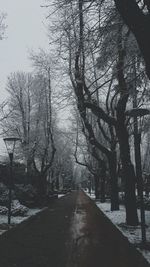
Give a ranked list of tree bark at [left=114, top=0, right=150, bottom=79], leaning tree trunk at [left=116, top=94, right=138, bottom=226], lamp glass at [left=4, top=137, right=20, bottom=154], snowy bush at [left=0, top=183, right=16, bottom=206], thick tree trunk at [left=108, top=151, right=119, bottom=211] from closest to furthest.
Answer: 1. tree bark at [left=114, top=0, right=150, bottom=79]
2. leaning tree trunk at [left=116, top=94, right=138, bottom=226]
3. lamp glass at [left=4, top=137, right=20, bottom=154]
4. thick tree trunk at [left=108, top=151, right=119, bottom=211]
5. snowy bush at [left=0, top=183, right=16, bottom=206]

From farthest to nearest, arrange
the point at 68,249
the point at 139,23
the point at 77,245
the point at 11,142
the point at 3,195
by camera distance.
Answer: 1. the point at 3,195
2. the point at 11,142
3. the point at 77,245
4. the point at 68,249
5. the point at 139,23

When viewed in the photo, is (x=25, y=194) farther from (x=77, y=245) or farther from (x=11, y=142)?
(x=77, y=245)

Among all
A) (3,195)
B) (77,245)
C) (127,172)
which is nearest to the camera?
(77,245)

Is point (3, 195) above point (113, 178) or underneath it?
underneath

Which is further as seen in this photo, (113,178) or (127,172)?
(113,178)

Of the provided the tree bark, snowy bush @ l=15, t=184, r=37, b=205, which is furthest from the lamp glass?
the tree bark

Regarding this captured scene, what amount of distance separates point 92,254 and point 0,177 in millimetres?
22512

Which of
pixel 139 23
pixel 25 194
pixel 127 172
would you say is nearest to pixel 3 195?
pixel 25 194

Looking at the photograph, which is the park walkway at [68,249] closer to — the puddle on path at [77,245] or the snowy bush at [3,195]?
the puddle on path at [77,245]

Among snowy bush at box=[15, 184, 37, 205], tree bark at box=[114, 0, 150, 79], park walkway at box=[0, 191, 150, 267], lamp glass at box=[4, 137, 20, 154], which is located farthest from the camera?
snowy bush at box=[15, 184, 37, 205]

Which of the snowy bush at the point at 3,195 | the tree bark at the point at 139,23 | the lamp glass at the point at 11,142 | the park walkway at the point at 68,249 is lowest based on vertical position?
the park walkway at the point at 68,249

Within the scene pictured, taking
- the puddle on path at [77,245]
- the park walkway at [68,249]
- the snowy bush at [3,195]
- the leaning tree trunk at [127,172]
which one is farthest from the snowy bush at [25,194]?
the park walkway at [68,249]

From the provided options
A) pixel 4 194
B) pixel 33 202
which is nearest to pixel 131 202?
pixel 4 194

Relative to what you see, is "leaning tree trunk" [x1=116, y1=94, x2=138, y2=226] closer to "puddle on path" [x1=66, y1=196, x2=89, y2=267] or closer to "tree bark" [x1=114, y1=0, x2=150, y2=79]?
"puddle on path" [x1=66, y1=196, x2=89, y2=267]
